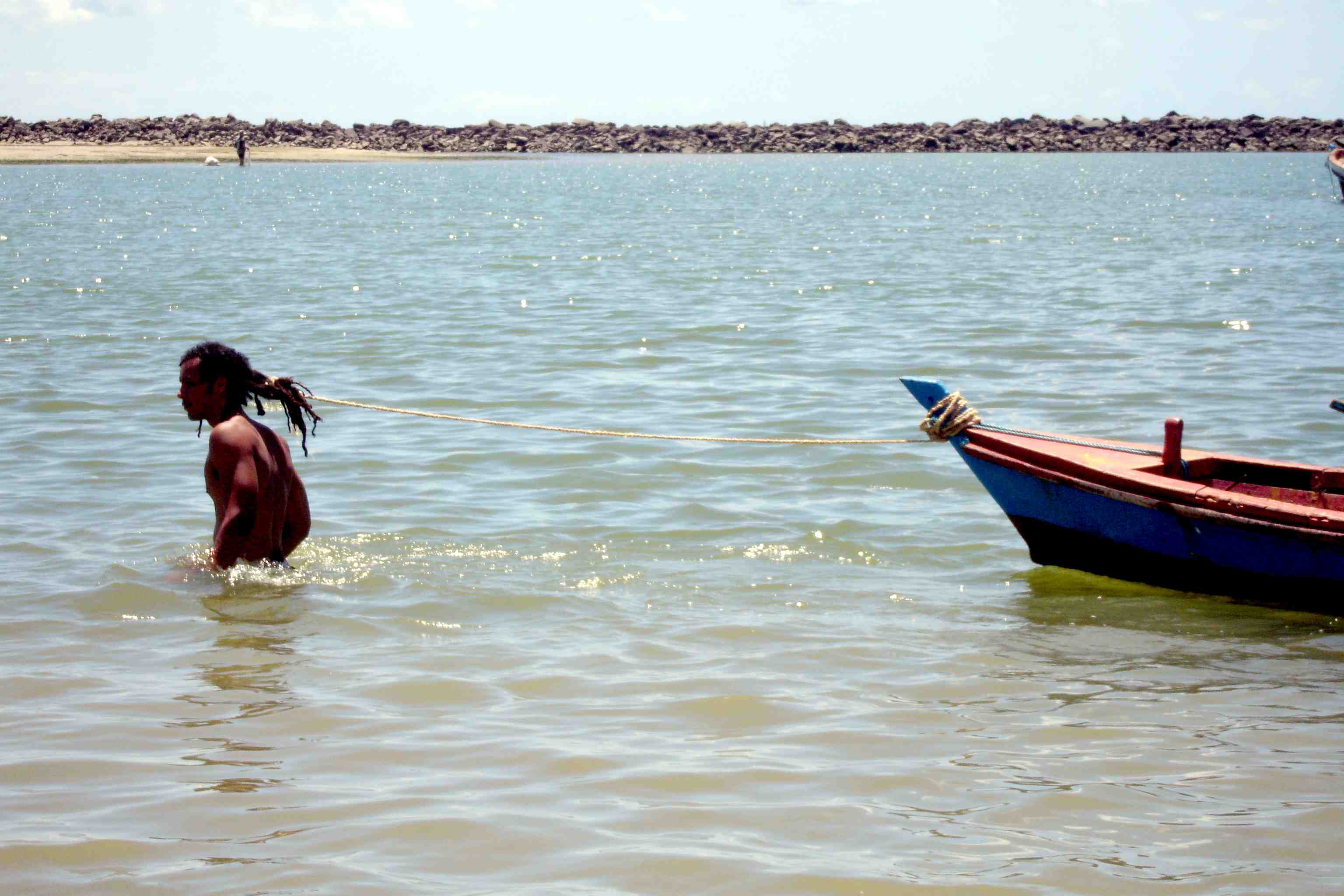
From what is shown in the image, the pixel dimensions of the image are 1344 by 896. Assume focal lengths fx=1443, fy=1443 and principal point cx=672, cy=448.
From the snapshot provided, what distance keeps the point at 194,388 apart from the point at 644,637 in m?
2.18

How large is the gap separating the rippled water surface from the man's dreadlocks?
834mm

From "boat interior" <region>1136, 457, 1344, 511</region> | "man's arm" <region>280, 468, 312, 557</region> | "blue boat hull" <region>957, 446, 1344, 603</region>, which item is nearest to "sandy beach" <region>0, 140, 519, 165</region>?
"man's arm" <region>280, 468, 312, 557</region>

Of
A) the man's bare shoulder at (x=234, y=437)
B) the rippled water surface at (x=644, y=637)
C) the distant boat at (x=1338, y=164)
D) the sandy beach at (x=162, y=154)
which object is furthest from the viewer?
the sandy beach at (x=162, y=154)

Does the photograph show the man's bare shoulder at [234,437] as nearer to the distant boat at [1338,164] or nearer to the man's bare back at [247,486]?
the man's bare back at [247,486]

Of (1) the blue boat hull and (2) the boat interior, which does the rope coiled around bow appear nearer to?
(1) the blue boat hull

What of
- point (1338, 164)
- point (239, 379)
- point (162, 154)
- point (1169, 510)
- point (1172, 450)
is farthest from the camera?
point (162, 154)

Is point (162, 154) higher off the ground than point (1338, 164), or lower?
higher

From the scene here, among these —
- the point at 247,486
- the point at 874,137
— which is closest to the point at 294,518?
the point at 247,486

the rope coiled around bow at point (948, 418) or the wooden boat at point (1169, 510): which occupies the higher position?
the rope coiled around bow at point (948, 418)

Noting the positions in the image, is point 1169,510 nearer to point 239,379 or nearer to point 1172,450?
point 1172,450

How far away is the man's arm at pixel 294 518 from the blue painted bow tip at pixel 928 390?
9.30 feet

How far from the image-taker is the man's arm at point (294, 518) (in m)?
6.60

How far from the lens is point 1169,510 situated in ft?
20.8

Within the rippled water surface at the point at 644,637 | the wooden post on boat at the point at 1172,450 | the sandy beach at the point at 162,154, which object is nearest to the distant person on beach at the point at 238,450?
the rippled water surface at the point at 644,637
